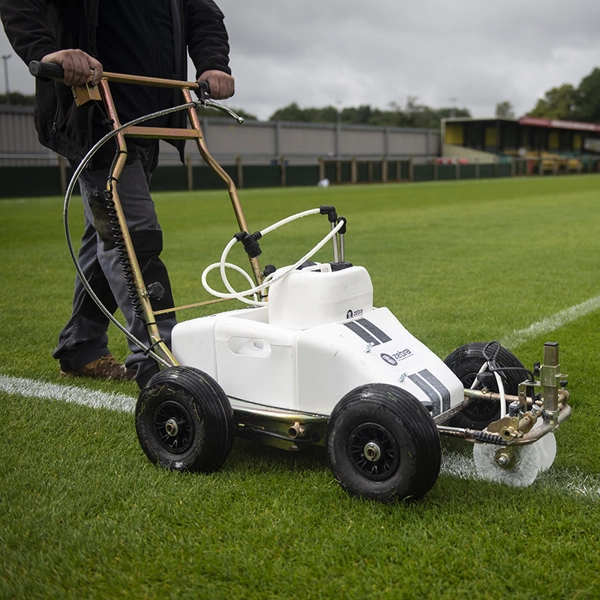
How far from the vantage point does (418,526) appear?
6.91 feet

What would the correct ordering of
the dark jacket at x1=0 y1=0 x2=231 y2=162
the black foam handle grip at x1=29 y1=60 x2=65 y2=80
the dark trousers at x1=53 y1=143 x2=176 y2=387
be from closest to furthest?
the black foam handle grip at x1=29 y1=60 x2=65 y2=80 < the dark jacket at x1=0 y1=0 x2=231 y2=162 < the dark trousers at x1=53 y1=143 x2=176 y2=387

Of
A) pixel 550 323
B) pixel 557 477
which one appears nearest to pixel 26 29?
pixel 557 477

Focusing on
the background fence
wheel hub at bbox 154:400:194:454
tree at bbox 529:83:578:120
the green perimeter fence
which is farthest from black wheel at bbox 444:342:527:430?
tree at bbox 529:83:578:120

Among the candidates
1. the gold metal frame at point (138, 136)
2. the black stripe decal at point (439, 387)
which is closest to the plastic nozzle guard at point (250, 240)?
the gold metal frame at point (138, 136)

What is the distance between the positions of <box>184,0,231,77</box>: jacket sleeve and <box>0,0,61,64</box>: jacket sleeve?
28.9 inches

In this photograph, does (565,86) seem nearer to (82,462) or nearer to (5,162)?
(5,162)

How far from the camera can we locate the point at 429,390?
2.48 metres

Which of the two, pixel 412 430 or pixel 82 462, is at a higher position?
pixel 412 430

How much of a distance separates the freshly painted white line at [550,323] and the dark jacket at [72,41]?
216 cm

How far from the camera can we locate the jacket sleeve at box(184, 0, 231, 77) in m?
3.50

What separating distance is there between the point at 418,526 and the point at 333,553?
28 cm

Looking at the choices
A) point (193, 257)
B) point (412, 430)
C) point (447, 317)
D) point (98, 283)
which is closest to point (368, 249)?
point (193, 257)

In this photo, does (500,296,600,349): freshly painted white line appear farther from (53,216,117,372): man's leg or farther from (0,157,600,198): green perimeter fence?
(0,157,600,198): green perimeter fence

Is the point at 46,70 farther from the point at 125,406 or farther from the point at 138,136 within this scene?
the point at 125,406
